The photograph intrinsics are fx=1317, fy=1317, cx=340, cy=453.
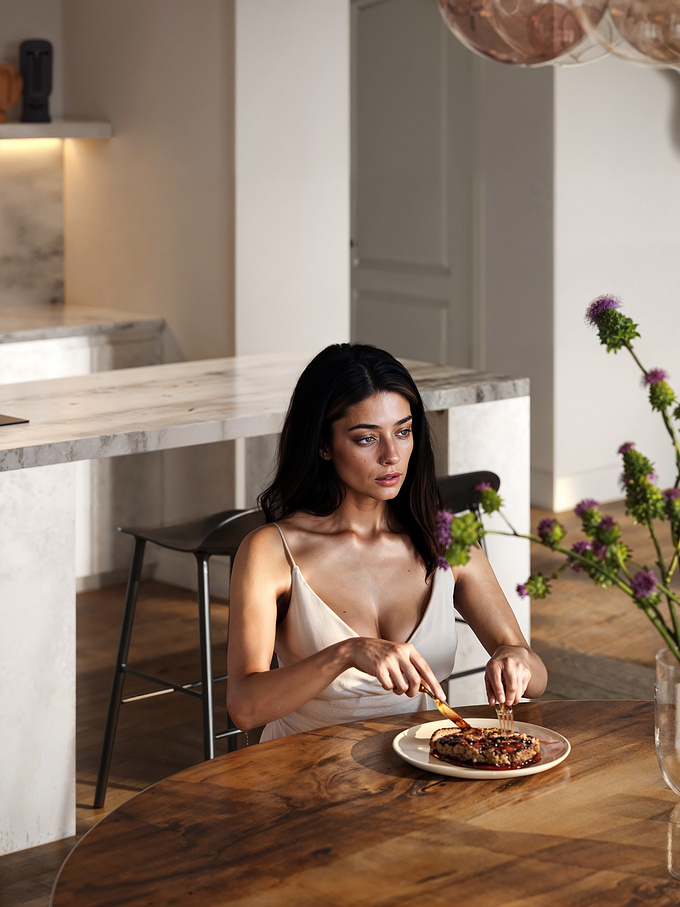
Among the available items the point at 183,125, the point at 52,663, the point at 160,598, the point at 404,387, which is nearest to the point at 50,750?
the point at 52,663

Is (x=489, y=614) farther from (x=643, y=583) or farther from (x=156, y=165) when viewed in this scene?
(x=156, y=165)

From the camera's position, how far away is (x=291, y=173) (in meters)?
4.68

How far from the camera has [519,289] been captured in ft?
20.7

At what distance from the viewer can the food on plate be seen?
1.62 metres

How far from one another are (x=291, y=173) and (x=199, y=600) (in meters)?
2.15

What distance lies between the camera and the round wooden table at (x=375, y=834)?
1.34m

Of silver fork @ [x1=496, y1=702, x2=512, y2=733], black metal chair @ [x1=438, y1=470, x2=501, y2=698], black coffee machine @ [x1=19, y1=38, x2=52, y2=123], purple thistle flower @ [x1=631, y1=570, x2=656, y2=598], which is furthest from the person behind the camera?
black coffee machine @ [x1=19, y1=38, x2=52, y2=123]

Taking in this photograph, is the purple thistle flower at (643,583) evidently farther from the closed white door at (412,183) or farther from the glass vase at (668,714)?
the closed white door at (412,183)

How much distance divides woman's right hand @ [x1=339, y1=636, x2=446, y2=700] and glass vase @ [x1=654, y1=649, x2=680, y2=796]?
42 centimetres

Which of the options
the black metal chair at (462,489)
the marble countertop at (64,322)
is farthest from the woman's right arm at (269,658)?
the marble countertop at (64,322)

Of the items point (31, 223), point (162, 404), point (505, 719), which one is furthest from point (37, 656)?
point (31, 223)

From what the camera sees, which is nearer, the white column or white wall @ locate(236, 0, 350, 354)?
the white column

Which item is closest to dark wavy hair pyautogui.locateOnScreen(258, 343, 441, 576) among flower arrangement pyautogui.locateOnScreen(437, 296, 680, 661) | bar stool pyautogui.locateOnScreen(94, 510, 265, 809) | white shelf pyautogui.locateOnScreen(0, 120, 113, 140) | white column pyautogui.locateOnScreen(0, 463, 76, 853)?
bar stool pyautogui.locateOnScreen(94, 510, 265, 809)

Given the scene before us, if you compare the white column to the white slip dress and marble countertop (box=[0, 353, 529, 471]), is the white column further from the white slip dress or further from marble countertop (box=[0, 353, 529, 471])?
the white slip dress
